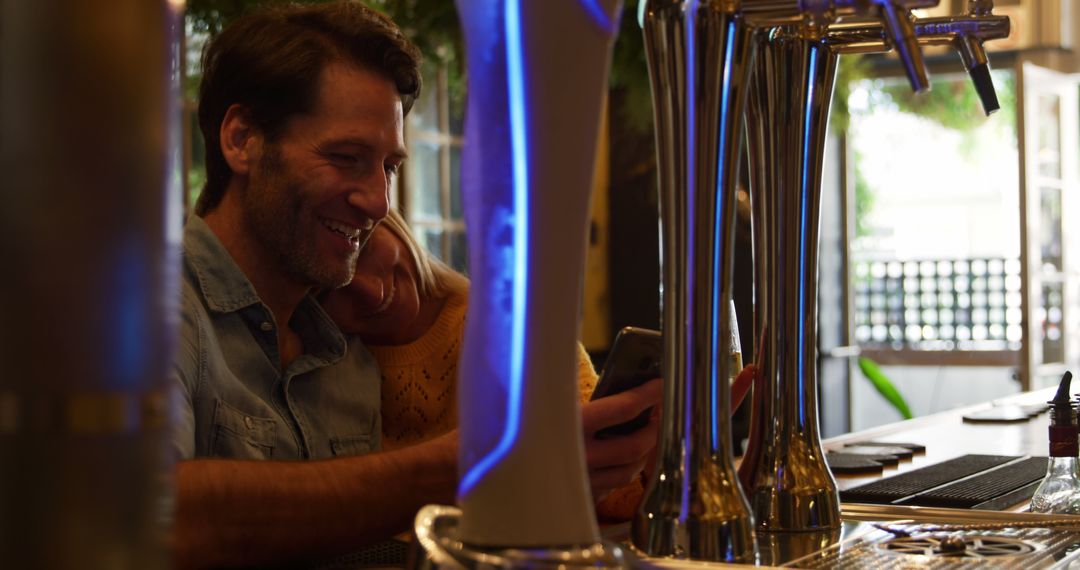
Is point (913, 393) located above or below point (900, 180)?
below

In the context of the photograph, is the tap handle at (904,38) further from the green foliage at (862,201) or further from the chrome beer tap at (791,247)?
the green foliage at (862,201)

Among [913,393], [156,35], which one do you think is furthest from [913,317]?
[156,35]

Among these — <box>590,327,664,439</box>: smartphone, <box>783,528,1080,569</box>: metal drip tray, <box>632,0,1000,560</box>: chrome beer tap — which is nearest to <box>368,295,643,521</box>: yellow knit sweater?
<box>590,327,664,439</box>: smartphone

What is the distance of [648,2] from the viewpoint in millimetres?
599

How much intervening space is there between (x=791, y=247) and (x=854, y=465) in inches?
19.8

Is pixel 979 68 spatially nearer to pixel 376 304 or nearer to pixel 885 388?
pixel 376 304

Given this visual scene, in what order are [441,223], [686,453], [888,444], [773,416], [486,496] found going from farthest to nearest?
[441,223]
[888,444]
[773,416]
[686,453]
[486,496]

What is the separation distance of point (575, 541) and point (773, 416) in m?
0.33

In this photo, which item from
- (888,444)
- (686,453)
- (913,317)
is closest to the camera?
(686,453)

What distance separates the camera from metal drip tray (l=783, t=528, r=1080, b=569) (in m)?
0.62

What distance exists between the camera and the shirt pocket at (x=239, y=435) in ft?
3.75

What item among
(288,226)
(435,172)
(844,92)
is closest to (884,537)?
(288,226)

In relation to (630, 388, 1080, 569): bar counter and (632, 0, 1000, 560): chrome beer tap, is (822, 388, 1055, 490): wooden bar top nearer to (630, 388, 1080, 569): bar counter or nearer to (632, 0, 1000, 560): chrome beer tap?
(630, 388, 1080, 569): bar counter

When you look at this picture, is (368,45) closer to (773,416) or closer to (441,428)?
(441,428)
